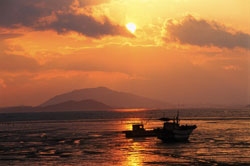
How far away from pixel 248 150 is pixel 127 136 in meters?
42.6

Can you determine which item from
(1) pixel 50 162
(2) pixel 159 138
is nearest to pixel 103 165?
(1) pixel 50 162

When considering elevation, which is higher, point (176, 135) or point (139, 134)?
point (176, 135)

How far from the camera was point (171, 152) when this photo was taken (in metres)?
73.4

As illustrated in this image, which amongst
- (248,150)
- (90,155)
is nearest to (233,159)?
(248,150)

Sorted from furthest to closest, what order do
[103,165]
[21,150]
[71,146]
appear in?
[71,146], [21,150], [103,165]

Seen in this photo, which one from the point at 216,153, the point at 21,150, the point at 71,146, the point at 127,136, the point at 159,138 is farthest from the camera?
the point at 127,136

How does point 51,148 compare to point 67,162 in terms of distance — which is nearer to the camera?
point 67,162

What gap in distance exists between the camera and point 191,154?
228 feet

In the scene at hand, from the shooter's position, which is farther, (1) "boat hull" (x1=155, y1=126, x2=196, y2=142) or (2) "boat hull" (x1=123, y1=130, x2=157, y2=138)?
(2) "boat hull" (x1=123, y1=130, x2=157, y2=138)

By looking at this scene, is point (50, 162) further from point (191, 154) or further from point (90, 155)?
point (191, 154)

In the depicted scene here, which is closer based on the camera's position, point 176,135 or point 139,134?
point 176,135

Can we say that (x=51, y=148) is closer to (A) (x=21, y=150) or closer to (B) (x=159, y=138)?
Answer: (A) (x=21, y=150)

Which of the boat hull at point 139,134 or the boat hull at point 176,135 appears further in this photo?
the boat hull at point 139,134

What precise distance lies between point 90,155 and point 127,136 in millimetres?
38299
